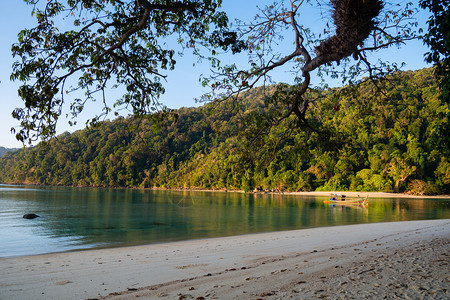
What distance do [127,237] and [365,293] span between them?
44.8 ft

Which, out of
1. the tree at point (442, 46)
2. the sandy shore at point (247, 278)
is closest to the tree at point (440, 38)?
the tree at point (442, 46)

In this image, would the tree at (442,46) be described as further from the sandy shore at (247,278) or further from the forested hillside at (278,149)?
the sandy shore at (247,278)

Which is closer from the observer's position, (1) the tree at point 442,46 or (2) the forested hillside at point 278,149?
(1) the tree at point 442,46

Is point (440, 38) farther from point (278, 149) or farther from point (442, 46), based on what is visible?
point (278, 149)

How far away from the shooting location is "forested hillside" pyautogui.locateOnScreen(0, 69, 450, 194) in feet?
22.3

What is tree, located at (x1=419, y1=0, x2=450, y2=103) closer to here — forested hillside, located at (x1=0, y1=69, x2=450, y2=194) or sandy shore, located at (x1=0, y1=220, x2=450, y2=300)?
forested hillside, located at (x1=0, y1=69, x2=450, y2=194)

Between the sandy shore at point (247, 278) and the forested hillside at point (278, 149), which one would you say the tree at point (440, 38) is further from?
the sandy shore at point (247, 278)

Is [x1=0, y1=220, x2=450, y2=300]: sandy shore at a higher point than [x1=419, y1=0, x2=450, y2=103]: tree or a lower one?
lower

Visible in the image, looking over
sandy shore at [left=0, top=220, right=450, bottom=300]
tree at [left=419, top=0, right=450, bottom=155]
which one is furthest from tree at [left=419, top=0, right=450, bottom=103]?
sandy shore at [left=0, top=220, right=450, bottom=300]

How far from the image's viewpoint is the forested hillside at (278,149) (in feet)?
22.3

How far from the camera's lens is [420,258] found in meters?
5.90

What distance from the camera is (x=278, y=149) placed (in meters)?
7.38

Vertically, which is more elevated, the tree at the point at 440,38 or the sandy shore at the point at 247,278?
the tree at the point at 440,38

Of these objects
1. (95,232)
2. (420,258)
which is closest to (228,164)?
(420,258)
